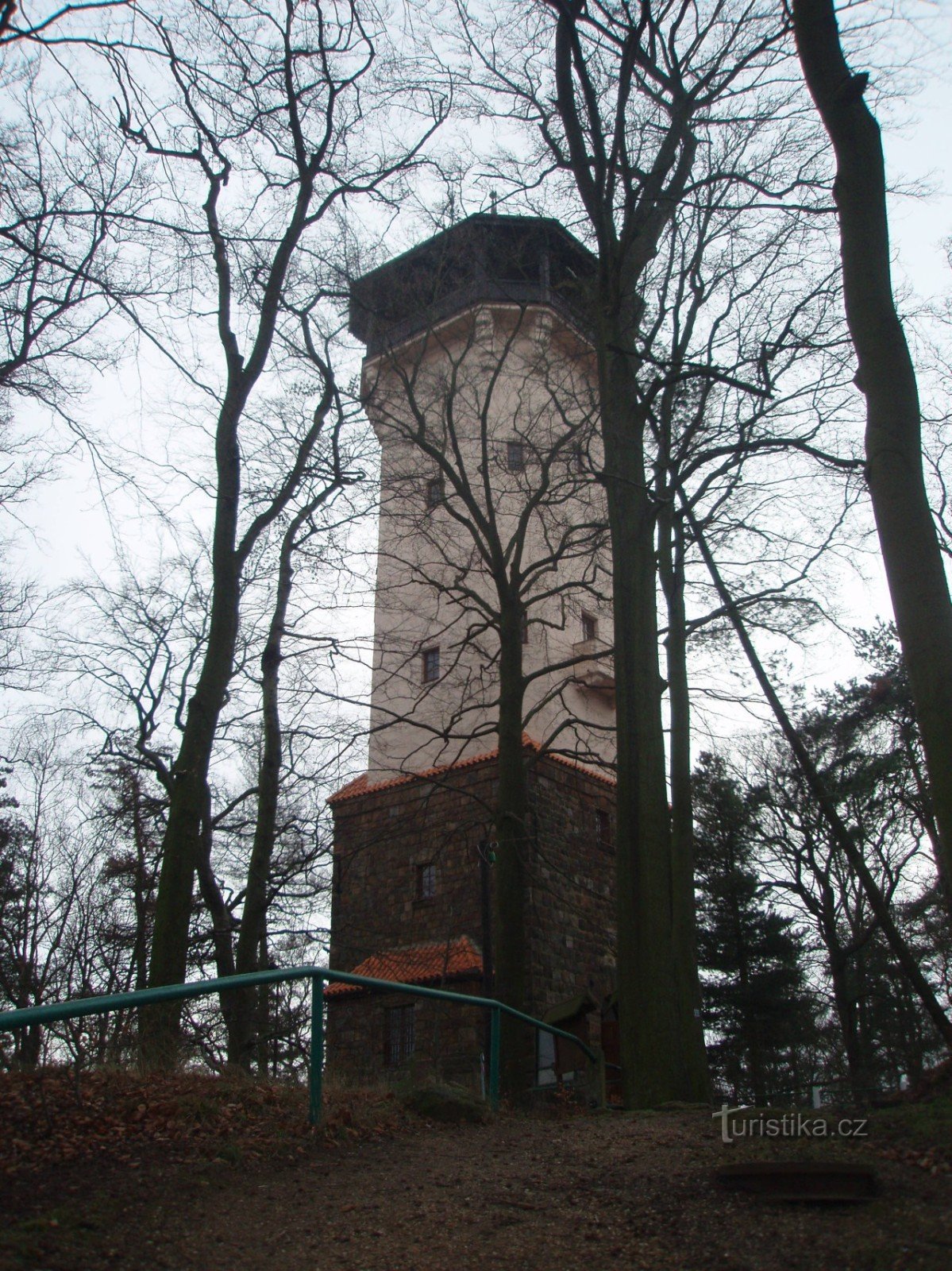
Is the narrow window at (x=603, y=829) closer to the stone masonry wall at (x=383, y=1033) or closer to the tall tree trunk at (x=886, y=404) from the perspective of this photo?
the stone masonry wall at (x=383, y=1033)

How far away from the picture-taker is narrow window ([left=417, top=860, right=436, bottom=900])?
20500 mm

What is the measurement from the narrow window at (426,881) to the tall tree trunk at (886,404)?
51.4 feet

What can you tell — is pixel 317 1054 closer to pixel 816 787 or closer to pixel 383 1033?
pixel 816 787

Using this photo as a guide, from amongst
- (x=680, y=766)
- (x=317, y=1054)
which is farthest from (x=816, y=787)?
(x=317, y=1054)

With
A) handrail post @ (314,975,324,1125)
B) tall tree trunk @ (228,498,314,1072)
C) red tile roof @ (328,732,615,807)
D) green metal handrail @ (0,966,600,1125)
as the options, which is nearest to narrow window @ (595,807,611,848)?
red tile roof @ (328,732,615,807)

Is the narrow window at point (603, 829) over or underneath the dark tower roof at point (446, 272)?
underneath

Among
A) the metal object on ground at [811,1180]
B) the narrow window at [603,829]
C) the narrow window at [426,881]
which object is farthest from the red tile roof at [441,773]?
the metal object on ground at [811,1180]

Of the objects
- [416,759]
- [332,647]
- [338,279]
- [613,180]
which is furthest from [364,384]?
[416,759]

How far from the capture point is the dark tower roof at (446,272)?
1501 cm

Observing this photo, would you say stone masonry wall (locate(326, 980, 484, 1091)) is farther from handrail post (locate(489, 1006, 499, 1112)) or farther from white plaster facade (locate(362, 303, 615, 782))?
handrail post (locate(489, 1006, 499, 1112))

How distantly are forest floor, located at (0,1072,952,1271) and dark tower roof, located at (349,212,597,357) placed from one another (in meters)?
11.8

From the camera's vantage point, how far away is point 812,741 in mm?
21781

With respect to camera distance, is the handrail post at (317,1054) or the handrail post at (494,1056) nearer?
the handrail post at (317,1054)

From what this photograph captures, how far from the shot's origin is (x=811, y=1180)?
3.83m
